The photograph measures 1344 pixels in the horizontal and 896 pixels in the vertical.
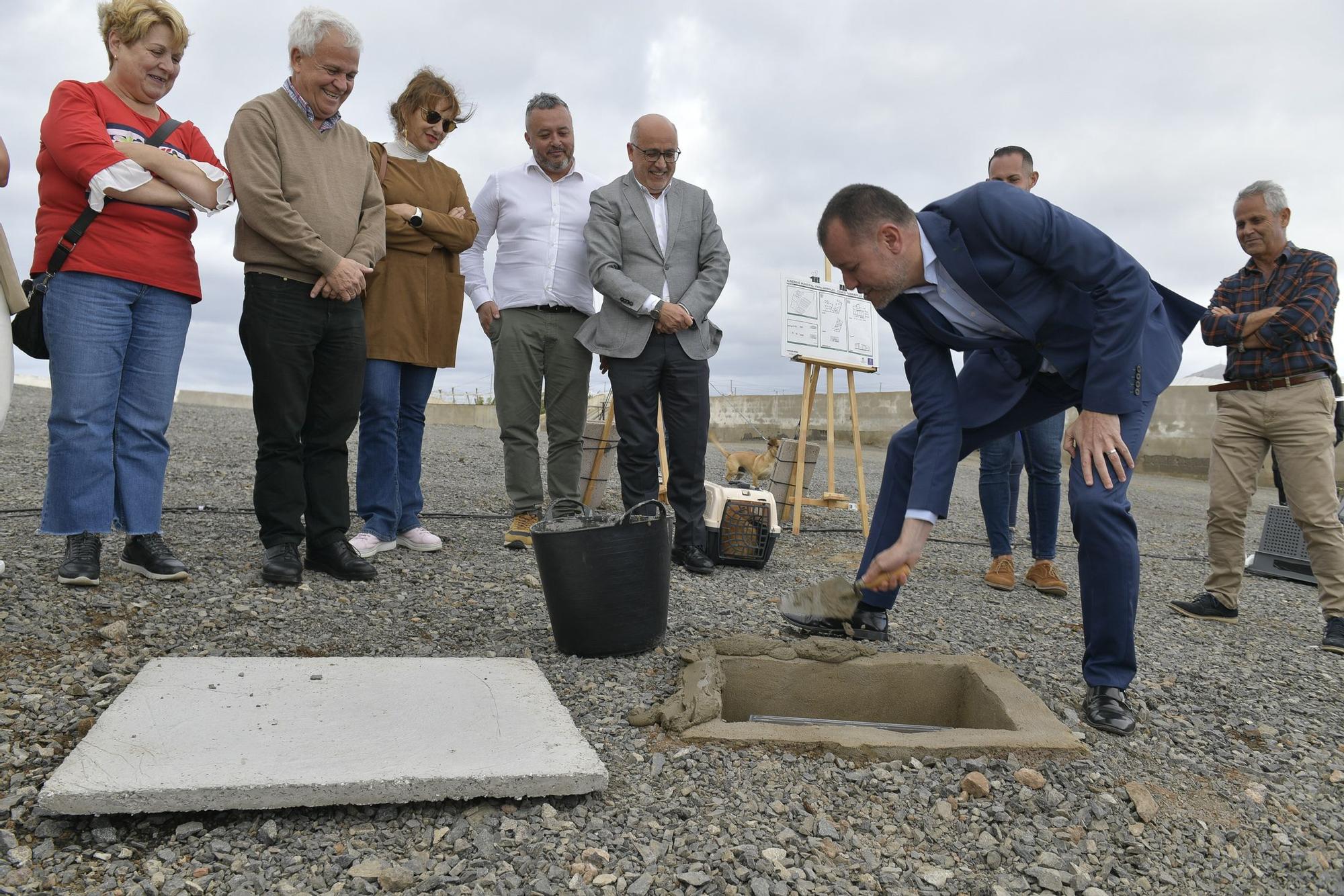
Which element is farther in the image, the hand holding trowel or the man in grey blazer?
the man in grey blazer

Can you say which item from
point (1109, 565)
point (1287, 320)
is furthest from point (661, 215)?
point (1287, 320)

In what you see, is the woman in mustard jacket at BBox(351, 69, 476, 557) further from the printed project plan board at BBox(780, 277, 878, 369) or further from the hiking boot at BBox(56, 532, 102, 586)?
the printed project plan board at BBox(780, 277, 878, 369)

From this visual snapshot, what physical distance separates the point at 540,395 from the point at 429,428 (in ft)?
34.5

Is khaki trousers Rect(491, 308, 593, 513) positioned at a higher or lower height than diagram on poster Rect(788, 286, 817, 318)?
lower

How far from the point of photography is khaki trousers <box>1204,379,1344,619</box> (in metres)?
3.90

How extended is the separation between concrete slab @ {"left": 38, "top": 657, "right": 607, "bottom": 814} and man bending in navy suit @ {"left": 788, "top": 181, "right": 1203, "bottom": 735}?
1135mm

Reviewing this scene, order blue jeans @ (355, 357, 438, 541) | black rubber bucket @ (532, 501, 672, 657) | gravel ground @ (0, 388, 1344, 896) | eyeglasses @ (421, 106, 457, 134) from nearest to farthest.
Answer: gravel ground @ (0, 388, 1344, 896) → black rubber bucket @ (532, 501, 672, 657) → blue jeans @ (355, 357, 438, 541) → eyeglasses @ (421, 106, 457, 134)

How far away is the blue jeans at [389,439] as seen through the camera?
12.7ft

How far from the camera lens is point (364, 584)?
354 centimetres

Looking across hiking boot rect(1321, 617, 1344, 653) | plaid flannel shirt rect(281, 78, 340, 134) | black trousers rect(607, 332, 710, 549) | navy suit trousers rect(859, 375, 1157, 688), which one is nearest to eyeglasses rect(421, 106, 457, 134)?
plaid flannel shirt rect(281, 78, 340, 134)

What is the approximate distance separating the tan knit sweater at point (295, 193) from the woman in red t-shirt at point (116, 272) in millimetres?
121

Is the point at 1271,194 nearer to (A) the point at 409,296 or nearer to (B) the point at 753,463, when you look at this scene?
(A) the point at 409,296

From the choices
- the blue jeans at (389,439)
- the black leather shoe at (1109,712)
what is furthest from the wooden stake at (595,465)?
the black leather shoe at (1109,712)

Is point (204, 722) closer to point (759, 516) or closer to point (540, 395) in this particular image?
point (540, 395)
